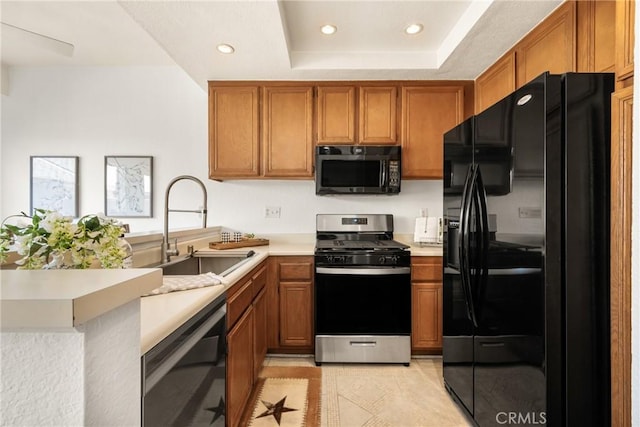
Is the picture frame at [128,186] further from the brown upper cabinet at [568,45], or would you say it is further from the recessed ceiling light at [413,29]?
the brown upper cabinet at [568,45]

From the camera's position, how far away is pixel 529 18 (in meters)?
1.80

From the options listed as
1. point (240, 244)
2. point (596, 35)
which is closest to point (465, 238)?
point (596, 35)

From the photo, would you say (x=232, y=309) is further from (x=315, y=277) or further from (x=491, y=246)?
(x=491, y=246)

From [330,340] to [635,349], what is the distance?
1715 mm

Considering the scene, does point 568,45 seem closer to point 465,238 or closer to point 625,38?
point 625,38

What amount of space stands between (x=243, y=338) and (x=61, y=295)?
1.33m

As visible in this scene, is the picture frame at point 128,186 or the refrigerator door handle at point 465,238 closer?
the refrigerator door handle at point 465,238

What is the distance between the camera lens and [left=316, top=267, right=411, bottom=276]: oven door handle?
7.52ft

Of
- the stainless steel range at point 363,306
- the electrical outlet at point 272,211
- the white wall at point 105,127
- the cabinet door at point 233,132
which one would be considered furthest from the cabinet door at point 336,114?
the white wall at point 105,127

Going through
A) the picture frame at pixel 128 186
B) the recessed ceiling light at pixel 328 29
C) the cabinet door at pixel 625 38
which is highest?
the recessed ceiling light at pixel 328 29

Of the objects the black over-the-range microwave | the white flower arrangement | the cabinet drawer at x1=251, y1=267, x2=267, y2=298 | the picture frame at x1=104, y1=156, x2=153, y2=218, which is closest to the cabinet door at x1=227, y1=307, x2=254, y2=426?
the cabinet drawer at x1=251, y1=267, x2=267, y2=298

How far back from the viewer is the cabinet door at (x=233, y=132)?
2701mm

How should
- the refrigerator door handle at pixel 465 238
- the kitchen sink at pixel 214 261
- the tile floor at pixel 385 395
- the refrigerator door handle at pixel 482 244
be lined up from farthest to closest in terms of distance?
the kitchen sink at pixel 214 261, the tile floor at pixel 385 395, the refrigerator door handle at pixel 465 238, the refrigerator door handle at pixel 482 244

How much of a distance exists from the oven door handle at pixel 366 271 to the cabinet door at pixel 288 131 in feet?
2.81
